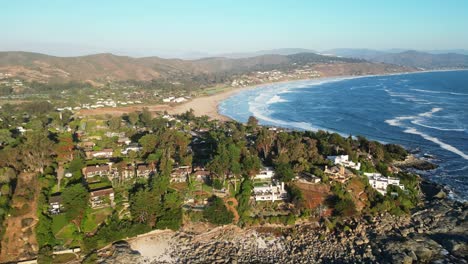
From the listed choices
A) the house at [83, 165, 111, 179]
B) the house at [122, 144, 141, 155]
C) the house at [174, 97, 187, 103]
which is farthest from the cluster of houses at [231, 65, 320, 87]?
the house at [83, 165, 111, 179]

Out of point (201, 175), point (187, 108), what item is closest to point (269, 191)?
point (201, 175)

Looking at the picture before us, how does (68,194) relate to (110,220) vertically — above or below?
above

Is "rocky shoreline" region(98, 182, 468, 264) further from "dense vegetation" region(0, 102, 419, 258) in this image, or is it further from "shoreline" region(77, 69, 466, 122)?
"shoreline" region(77, 69, 466, 122)

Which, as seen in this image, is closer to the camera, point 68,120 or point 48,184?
point 48,184

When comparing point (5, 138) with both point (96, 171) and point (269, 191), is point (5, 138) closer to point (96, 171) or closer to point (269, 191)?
point (96, 171)

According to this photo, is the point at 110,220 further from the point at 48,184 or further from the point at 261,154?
the point at 261,154

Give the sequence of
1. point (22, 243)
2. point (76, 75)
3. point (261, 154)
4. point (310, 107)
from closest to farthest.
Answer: point (22, 243)
point (261, 154)
point (310, 107)
point (76, 75)

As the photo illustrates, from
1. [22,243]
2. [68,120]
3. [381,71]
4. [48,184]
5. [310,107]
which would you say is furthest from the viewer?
[381,71]

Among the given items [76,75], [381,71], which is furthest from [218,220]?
[381,71]
